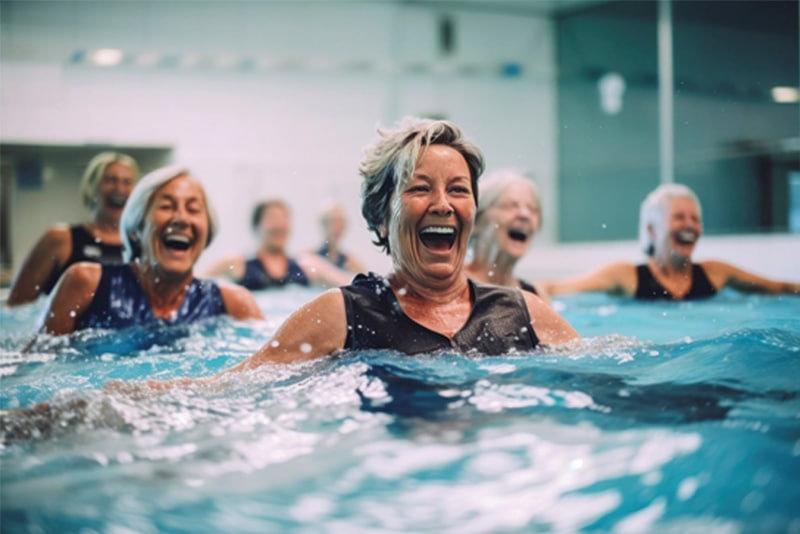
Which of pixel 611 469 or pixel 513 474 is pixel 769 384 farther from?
pixel 513 474

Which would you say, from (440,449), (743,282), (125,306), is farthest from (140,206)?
(743,282)

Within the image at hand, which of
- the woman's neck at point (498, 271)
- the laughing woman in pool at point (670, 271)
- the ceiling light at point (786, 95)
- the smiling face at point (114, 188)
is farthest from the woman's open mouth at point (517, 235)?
the ceiling light at point (786, 95)

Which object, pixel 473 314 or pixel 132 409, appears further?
pixel 473 314

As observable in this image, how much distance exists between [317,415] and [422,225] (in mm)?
745

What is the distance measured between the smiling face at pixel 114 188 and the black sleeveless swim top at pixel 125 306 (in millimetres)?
1322

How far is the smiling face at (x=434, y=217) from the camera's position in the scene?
8.41ft

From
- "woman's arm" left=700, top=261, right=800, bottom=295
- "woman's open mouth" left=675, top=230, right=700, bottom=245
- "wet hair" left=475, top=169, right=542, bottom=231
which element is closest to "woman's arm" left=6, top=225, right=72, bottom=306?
"wet hair" left=475, top=169, right=542, bottom=231

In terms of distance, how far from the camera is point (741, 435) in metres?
1.86

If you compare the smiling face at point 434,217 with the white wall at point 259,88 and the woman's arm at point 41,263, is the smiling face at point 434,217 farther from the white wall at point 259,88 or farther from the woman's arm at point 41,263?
the white wall at point 259,88

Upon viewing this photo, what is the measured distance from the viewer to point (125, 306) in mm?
3764

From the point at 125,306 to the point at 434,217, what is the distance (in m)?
1.80

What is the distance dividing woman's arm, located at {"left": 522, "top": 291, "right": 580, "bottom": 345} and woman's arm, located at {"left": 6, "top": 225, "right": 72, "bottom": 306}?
3245 mm

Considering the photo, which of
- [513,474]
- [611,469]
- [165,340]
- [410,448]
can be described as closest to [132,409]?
[410,448]

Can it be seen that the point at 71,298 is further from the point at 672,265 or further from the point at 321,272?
the point at 321,272
